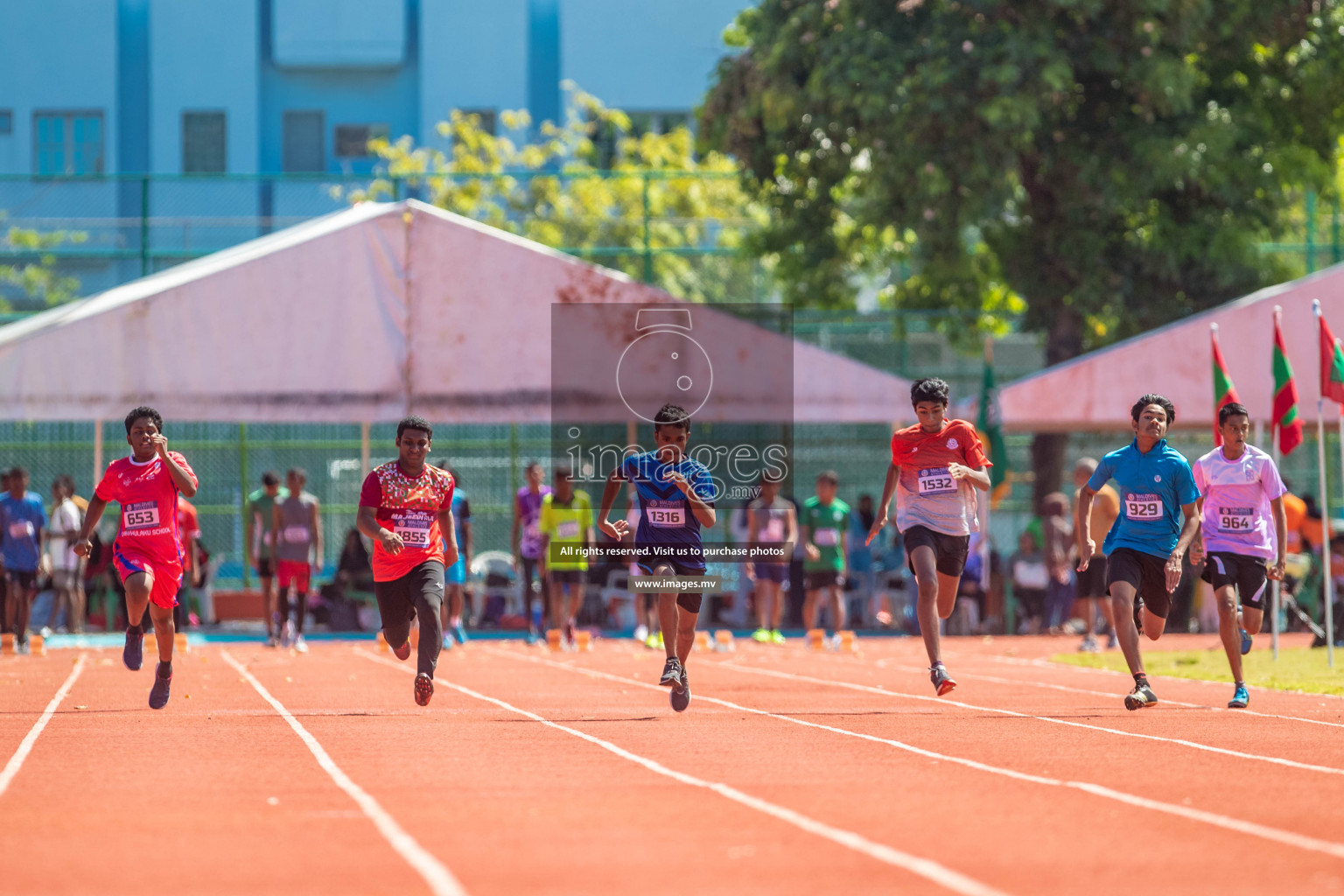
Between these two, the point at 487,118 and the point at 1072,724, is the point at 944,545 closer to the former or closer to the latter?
the point at 1072,724

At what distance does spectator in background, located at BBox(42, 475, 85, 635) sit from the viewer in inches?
905

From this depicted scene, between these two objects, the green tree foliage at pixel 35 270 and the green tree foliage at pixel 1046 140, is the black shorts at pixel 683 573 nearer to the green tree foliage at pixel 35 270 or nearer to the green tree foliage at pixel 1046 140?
the green tree foliage at pixel 1046 140

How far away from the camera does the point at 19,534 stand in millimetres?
20703

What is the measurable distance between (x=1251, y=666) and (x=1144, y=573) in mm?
5191

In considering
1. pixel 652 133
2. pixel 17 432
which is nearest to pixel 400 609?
pixel 17 432

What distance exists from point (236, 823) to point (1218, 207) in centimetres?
2229

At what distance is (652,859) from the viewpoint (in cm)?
651

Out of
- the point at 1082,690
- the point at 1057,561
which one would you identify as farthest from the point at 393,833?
the point at 1057,561

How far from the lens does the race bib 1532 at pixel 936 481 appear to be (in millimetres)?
12336

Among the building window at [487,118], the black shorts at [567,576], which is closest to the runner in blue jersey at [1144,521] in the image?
the black shorts at [567,576]

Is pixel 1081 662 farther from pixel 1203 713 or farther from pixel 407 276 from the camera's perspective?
pixel 407 276

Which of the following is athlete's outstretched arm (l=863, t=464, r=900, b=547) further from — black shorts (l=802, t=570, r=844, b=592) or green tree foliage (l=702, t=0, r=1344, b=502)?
green tree foliage (l=702, t=0, r=1344, b=502)

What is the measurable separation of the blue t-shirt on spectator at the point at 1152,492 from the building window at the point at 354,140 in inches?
1600

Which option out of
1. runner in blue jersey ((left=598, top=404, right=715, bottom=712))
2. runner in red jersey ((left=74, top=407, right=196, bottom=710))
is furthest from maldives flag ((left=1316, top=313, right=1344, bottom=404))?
runner in red jersey ((left=74, top=407, right=196, bottom=710))
